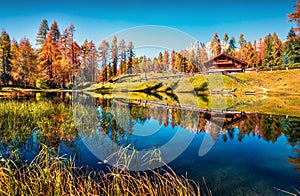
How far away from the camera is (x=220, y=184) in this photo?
448cm

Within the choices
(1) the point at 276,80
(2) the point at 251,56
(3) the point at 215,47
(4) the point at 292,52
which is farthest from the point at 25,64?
(2) the point at 251,56

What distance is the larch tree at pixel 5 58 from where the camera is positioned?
40719mm

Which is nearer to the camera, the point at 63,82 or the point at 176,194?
the point at 176,194

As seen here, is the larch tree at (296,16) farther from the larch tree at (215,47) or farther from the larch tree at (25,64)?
the larch tree at (25,64)

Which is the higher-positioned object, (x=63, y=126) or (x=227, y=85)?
(x=227, y=85)

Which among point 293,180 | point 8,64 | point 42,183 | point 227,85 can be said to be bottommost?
point 293,180

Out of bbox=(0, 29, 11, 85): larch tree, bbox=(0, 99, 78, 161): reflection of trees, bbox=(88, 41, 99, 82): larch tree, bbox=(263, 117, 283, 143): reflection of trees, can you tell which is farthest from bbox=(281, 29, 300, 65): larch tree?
bbox=(0, 29, 11, 85): larch tree

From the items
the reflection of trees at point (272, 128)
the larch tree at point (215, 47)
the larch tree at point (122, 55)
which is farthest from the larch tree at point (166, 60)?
the larch tree at point (215, 47)

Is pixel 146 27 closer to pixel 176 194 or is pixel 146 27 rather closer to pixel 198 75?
pixel 176 194

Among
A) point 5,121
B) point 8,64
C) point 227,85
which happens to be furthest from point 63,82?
point 5,121

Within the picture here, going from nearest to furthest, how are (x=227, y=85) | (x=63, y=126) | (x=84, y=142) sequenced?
(x=84, y=142) → (x=63, y=126) → (x=227, y=85)

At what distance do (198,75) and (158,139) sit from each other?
110 ft

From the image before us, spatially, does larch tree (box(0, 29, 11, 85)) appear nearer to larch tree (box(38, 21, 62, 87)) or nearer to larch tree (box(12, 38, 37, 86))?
larch tree (box(12, 38, 37, 86))

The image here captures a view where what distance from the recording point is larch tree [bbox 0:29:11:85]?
40719 millimetres
